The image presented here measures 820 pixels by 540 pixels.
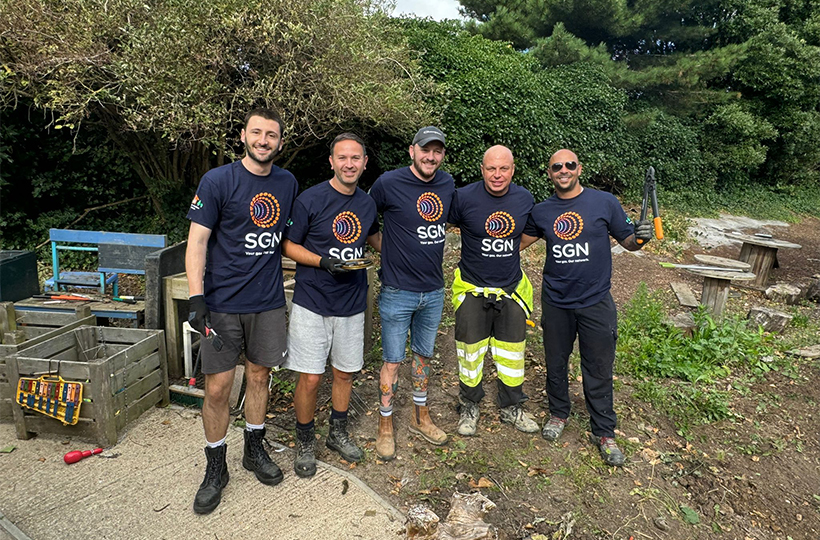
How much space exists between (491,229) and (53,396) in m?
3.07

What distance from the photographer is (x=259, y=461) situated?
10.2 ft

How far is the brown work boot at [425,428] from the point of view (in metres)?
3.60

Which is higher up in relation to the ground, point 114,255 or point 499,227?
point 499,227

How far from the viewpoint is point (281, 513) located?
2855 mm

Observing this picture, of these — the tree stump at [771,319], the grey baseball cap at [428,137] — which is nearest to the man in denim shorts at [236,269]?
the grey baseball cap at [428,137]

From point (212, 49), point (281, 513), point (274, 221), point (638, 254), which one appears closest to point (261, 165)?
point (274, 221)

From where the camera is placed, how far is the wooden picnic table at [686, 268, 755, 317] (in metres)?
6.02

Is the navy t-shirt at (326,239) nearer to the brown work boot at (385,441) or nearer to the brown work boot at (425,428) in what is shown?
the brown work boot at (385,441)

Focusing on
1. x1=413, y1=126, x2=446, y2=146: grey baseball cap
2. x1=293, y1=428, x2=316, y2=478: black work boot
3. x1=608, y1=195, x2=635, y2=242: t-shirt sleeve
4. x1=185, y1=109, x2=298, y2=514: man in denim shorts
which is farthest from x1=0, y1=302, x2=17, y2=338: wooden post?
x1=608, y1=195, x2=635, y2=242: t-shirt sleeve

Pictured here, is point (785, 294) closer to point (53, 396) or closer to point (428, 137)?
point (428, 137)

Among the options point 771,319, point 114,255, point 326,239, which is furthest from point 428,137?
point 771,319

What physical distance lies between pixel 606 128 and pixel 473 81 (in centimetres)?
683

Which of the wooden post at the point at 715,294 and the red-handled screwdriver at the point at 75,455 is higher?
the wooden post at the point at 715,294

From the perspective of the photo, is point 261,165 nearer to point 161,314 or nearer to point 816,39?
point 161,314
